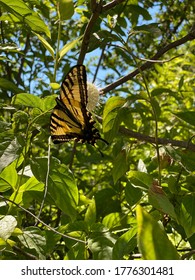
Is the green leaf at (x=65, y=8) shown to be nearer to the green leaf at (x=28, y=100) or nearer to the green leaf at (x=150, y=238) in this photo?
the green leaf at (x=28, y=100)

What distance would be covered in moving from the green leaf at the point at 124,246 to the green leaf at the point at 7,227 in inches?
8.9

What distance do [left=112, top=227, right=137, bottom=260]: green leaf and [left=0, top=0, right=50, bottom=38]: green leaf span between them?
26.3 inches

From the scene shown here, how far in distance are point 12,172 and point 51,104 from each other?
0.22 m

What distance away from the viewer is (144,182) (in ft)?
3.82

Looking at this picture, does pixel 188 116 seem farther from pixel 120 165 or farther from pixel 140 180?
pixel 140 180

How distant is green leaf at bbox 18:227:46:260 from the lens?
118 centimetres

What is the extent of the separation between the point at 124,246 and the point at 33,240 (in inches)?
10.7

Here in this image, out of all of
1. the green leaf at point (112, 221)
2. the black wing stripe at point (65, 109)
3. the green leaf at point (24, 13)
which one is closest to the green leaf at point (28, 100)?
the black wing stripe at point (65, 109)

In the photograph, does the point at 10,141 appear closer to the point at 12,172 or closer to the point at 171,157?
the point at 12,172

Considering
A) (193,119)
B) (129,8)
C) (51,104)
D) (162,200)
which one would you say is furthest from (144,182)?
(129,8)

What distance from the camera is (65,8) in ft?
4.25

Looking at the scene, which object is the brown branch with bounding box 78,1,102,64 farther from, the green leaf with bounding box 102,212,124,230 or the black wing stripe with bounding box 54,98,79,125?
the green leaf with bounding box 102,212,124,230

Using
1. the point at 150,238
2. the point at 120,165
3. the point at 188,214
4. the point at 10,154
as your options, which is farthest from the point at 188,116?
the point at 150,238

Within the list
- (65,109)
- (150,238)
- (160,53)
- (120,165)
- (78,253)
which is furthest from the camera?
(160,53)
